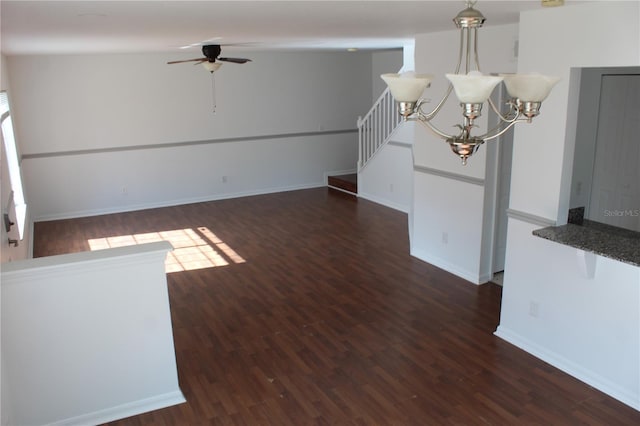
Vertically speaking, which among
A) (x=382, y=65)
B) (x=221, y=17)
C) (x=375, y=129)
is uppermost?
(x=221, y=17)

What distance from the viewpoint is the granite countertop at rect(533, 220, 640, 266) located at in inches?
124

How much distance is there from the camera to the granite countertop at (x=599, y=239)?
10.3 ft

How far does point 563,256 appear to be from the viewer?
3682 mm

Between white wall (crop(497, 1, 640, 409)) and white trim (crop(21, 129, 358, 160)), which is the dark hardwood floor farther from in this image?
white trim (crop(21, 129, 358, 160))

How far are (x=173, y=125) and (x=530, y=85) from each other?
Result: 7339 mm

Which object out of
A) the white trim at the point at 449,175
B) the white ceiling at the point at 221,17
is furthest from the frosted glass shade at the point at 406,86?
the white trim at the point at 449,175

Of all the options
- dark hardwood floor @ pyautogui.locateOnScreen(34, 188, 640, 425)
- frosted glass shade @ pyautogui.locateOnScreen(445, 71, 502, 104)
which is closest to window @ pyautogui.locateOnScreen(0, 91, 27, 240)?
dark hardwood floor @ pyautogui.locateOnScreen(34, 188, 640, 425)

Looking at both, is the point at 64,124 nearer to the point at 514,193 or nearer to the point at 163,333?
the point at 163,333

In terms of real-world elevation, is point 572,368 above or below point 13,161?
below

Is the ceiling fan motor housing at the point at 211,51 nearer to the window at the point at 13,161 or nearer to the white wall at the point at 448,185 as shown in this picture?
the white wall at the point at 448,185

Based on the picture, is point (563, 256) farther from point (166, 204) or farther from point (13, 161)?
point (166, 204)

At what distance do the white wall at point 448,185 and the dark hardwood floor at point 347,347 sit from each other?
0.83 feet

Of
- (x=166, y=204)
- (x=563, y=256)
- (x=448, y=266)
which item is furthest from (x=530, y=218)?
(x=166, y=204)

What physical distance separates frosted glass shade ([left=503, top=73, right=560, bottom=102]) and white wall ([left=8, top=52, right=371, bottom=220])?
7037 mm
